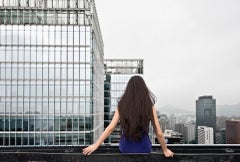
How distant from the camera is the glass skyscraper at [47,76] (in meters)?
60.0

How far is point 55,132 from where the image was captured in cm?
5978

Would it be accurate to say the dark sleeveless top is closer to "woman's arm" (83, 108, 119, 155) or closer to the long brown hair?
the long brown hair

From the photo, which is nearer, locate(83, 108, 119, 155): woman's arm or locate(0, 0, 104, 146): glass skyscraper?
locate(83, 108, 119, 155): woman's arm

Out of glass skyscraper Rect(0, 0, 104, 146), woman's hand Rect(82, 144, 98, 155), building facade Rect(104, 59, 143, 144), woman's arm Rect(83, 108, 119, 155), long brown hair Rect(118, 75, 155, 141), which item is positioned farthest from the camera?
building facade Rect(104, 59, 143, 144)

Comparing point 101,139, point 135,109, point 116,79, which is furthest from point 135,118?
point 116,79

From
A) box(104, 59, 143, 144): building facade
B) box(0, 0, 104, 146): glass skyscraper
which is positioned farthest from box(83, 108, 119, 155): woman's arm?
box(104, 59, 143, 144): building facade

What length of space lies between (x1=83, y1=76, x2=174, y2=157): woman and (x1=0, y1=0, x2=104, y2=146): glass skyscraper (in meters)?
55.1

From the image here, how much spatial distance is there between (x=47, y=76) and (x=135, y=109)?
56.5 meters

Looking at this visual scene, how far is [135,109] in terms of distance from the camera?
5156 millimetres

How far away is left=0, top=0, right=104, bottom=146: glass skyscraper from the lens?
60000 millimetres

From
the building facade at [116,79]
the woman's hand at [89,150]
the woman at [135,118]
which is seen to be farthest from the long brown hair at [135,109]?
the building facade at [116,79]

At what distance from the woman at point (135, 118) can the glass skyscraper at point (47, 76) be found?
5510 centimetres

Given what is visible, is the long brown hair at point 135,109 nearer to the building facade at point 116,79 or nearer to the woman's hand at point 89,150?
the woman's hand at point 89,150

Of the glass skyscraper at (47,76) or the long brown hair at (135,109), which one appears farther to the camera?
the glass skyscraper at (47,76)
